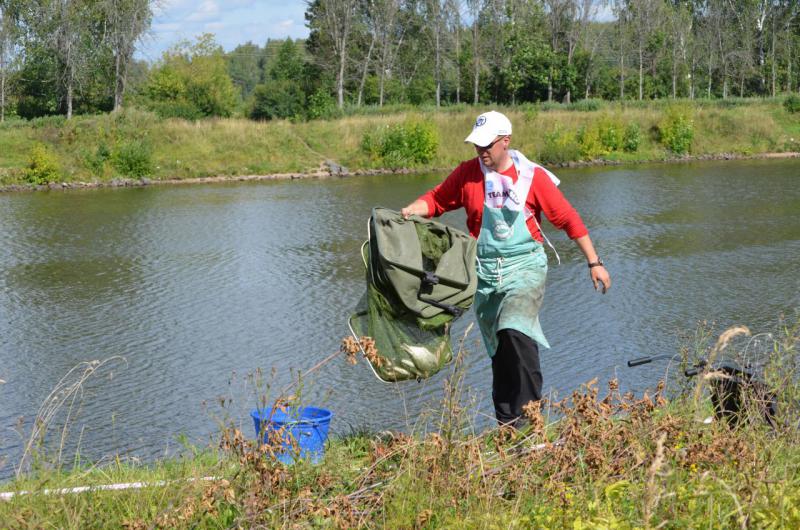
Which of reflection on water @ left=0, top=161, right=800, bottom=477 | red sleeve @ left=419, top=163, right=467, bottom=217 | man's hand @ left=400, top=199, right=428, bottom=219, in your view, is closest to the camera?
man's hand @ left=400, top=199, right=428, bottom=219

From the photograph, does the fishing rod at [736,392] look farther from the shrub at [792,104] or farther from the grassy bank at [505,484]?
the shrub at [792,104]

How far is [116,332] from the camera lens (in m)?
11.8

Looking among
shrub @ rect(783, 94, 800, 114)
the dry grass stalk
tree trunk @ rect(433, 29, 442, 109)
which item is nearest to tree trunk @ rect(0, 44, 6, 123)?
tree trunk @ rect(433, 29, 442, 109)

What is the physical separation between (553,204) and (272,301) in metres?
8.20

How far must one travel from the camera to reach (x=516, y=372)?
5.61 metres

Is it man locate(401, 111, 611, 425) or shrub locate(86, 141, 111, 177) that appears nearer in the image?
man locate(401, 111, 611, 425)

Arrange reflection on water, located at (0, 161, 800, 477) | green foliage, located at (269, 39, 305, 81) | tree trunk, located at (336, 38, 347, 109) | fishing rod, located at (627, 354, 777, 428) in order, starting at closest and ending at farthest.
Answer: fishing rod, located at (627, 354, 777, 428)
reflection on water, located at (0, 161, 800, 477)
tree trunk, located at (336, 38, 347, 109)
green foliage, located at (269, 39, 305, 81)

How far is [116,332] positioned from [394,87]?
179 ft

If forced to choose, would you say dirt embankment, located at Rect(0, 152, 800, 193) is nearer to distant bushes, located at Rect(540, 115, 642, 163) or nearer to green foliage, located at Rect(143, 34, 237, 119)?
distant bushes, located at Rect(540, 115, 642, 163)

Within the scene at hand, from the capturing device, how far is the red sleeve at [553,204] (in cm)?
575

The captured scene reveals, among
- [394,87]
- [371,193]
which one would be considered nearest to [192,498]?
[371,193]

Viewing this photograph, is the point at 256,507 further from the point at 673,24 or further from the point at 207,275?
the point at 673,24

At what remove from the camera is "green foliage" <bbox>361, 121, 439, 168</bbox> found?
42.1 m

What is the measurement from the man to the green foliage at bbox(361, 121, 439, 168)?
118 ft
